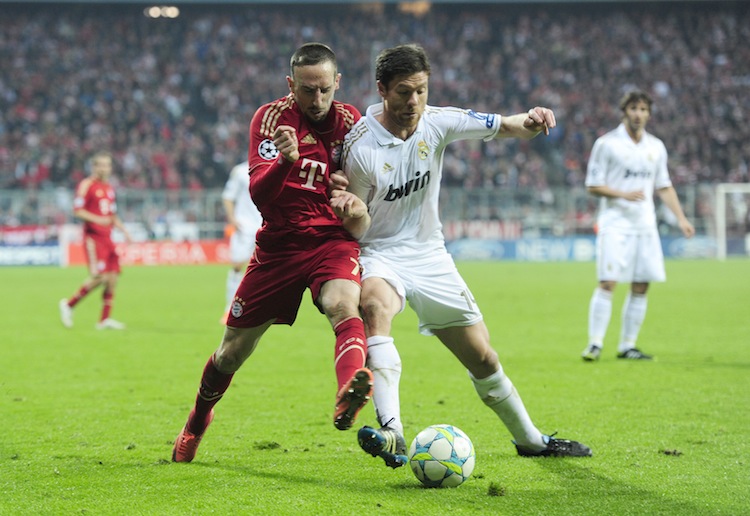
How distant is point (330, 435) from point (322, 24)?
36436 mm

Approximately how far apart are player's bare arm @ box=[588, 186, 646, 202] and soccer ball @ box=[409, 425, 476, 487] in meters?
5.27

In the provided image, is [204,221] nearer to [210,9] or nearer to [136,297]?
[136,297]

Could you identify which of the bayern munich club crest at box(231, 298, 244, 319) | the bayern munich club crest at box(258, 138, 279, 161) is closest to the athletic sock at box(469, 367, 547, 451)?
the bayern munich club crest at box(231, 298, 244, 319)

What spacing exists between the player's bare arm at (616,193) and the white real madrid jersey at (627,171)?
50 mm

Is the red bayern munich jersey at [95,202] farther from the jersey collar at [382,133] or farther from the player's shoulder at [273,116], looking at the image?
the jersey collar at [382,133]

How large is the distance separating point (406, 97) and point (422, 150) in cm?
32

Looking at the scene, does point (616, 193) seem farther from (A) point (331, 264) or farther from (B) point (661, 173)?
(A) point (331, 264)

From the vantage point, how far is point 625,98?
29.8ft

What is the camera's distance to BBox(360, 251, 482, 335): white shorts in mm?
4531

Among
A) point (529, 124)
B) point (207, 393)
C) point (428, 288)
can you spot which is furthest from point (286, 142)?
point (207, 393)

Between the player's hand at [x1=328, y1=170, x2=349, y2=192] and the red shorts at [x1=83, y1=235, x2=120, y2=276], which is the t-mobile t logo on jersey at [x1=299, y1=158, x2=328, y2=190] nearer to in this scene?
the player's hand at [x1=328, y1=170, x2=349, y2=192]

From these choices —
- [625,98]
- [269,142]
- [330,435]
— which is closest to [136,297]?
[625,98]

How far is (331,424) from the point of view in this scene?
6004 mm

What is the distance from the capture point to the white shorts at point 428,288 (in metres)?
4.53
